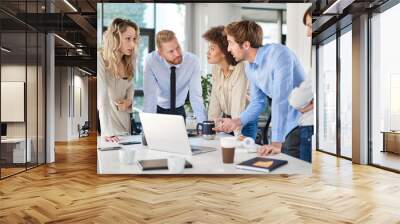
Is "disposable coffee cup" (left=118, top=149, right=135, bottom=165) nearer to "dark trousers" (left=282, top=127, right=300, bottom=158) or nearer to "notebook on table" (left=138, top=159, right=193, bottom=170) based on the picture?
"notebook on table" (left=138, top=159, right=193, bottom=170)

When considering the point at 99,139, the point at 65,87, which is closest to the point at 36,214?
the point at 99,139

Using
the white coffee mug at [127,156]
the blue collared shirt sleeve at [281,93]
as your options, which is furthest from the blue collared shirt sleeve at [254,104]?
the white coffee mug at [127,156]

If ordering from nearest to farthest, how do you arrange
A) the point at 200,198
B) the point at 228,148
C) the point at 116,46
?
1. the point at 200,198
2. the point at 228,148
3. the point at 116,46

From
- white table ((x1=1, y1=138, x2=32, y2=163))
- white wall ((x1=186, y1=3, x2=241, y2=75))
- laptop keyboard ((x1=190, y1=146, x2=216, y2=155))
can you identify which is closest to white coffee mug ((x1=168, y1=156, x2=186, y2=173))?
laptop keyboard ((x1=190, y1=146, x2=216, y2=155))

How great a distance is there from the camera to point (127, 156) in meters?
4.31

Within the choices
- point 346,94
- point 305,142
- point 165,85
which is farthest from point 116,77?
point 346,94

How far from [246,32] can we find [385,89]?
2954 mm

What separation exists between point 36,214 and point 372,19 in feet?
19.2

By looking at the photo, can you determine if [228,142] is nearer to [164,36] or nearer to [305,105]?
[305,105]

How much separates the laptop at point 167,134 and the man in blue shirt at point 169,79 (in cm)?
11

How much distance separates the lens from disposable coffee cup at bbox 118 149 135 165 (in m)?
4.30

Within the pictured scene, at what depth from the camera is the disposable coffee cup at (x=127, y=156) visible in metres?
4.30

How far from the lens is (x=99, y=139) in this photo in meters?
4.46

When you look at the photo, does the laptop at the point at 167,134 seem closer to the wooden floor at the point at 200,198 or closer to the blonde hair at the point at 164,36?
the wooden floor at the point at 200,198
